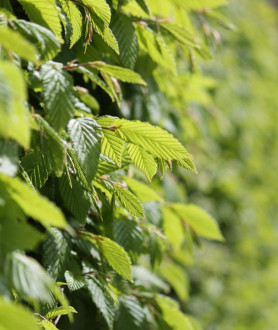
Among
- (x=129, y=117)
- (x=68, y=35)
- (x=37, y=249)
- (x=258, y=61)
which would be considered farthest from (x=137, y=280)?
(x=258, y=61)

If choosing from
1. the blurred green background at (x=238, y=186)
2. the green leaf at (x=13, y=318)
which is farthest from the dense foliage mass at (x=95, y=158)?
the blurred green background at (x=238, y=186)

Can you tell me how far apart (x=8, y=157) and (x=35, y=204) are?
0.10 m

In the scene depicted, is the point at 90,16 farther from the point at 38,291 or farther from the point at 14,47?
the point at 38,291

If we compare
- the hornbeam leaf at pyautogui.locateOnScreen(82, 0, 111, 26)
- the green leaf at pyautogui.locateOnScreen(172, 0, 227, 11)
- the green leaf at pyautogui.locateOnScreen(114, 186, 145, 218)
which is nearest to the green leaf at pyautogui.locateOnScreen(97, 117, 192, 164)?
the green leaf at pyautogui.locateOnScreen(114, 186, 145, 218)

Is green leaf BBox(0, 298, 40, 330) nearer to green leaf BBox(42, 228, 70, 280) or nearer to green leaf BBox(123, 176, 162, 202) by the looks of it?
green leaf BBox(42, 228, 70, 280)

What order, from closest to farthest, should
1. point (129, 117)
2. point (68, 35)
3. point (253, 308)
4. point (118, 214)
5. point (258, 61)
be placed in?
1. point (68, 35)
2. point (118, 214)
3. point (129, 117)
4. point (253, 308)
5. point (258, 61)

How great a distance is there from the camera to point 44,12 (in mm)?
975

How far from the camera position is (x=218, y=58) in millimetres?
4008

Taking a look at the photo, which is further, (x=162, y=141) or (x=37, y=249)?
(x=37, y=249)

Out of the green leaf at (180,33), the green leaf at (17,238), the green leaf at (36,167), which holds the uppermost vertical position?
the green leaf at (180,33)

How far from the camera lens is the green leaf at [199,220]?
1672mm

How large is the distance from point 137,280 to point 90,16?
0.97 m

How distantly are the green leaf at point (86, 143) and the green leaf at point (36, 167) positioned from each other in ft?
0.33

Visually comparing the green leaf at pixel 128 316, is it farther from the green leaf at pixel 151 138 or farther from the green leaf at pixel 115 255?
the green leaf at pixel 151 138
